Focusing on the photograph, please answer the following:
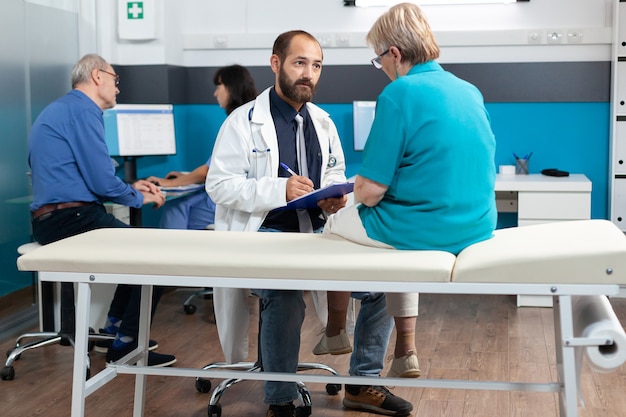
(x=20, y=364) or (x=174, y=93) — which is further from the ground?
(x=174, y=93)

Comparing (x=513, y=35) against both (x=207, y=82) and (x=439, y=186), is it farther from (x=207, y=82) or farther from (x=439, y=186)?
(x=439, y=186)

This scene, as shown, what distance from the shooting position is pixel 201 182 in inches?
187

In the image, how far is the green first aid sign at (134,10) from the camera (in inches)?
203

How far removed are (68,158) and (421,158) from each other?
1846 mm

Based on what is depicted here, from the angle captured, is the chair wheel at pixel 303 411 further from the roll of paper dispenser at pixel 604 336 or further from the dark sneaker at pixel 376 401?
the roll of paper dispenser at pixel 604 336

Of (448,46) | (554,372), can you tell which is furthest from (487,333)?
(448,46)

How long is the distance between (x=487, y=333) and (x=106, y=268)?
7.56 ft

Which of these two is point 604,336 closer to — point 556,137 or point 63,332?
point 63,332

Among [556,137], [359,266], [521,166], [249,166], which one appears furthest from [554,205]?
[359,266]

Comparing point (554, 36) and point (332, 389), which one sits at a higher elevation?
point (554, 36)

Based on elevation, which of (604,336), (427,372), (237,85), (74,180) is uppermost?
(237,85)

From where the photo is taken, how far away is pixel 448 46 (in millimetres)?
5137

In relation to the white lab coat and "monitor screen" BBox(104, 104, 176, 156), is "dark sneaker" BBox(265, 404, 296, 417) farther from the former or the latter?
"monitor screen" BBox(104, 104, 176, 156)

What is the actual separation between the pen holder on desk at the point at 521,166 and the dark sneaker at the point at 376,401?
2.37 metres
